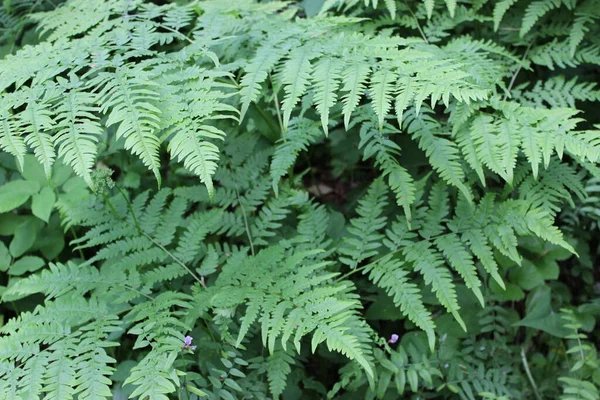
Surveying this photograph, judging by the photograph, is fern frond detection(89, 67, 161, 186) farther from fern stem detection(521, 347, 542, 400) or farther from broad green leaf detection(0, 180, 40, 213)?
fern stem detection(521, 347, 542, 400)

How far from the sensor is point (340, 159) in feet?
10.6

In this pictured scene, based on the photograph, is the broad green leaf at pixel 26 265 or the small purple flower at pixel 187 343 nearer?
the small purple flower at pixel 187 343

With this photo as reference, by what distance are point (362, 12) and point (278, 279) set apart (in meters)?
1.43

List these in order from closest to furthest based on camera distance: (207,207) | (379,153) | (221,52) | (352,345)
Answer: (352,345) < (379,153) < (221,52) < (207,207)

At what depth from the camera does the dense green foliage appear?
1720 millimetres

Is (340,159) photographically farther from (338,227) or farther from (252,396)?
(252,396)

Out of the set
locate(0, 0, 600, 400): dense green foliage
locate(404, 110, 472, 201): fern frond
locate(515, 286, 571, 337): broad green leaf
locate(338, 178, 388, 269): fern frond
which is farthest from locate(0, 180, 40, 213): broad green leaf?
locate(515, 286, 571, 337): broad green leaf

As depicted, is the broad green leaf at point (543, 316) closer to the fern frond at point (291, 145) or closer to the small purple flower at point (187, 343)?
the fern frond at point (291, 145)

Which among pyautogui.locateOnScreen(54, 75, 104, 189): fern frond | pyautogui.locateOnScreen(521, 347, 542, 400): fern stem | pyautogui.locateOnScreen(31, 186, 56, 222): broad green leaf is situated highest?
pyautogui.locateOnScreen(54, 75, 104, 189): fern frond

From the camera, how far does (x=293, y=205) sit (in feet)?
7.67

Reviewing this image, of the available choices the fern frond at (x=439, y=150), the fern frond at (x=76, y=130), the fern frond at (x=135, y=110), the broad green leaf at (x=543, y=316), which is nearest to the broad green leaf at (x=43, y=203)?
the fern frond at (x=76, y=130)

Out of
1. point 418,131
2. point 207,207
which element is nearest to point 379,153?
point 418,131

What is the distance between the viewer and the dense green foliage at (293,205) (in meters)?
1.72

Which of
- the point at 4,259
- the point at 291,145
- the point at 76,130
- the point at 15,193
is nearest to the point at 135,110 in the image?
the point at 76,130
